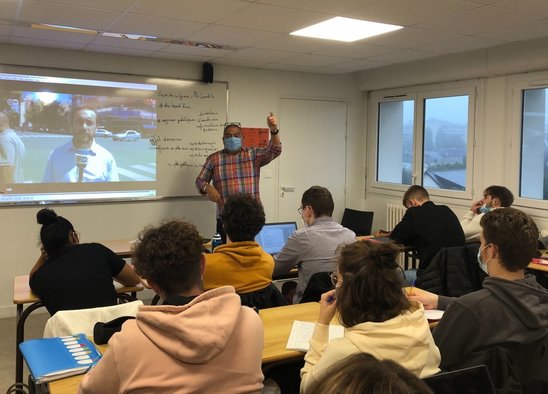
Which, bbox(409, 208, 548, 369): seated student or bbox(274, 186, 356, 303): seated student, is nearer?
bbox(409, 208, 548, 369): seated student

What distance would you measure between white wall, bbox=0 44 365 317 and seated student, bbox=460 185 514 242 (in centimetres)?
225

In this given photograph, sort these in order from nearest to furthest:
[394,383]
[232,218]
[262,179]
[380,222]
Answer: [394,383], [232,218], [262,179], [380,222]

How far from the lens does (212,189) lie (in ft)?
17.1

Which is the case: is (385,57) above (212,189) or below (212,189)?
above

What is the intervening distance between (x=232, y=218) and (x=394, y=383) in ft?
6.84

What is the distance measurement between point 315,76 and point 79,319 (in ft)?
16.2

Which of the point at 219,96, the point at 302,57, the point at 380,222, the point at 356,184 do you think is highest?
the point at 302,57

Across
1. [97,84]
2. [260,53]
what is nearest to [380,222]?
[260,53]

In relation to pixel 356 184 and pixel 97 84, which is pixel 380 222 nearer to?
pixel 356 184

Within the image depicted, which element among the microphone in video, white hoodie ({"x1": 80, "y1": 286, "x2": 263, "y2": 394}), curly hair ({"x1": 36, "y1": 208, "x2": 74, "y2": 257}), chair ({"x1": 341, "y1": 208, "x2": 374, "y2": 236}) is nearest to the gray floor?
curly hair ({"x1": 36, "y1": 208, "x2": 74, "y2": 257})

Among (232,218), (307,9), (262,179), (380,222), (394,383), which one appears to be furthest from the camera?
(380,222)

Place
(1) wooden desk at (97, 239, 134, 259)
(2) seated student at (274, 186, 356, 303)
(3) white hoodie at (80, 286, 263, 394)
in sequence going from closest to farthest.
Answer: (3) white hoodie at (80, 286, 263, 394)
(2) seated student at (274, 186, 356, 303)
(1) wooden desk at (97, 239, 134, 259)

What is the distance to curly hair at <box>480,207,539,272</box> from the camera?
77.9 inches

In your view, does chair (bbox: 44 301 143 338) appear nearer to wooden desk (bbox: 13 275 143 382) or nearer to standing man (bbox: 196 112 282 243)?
wooden desk (bbox: 13 275 143 382)
